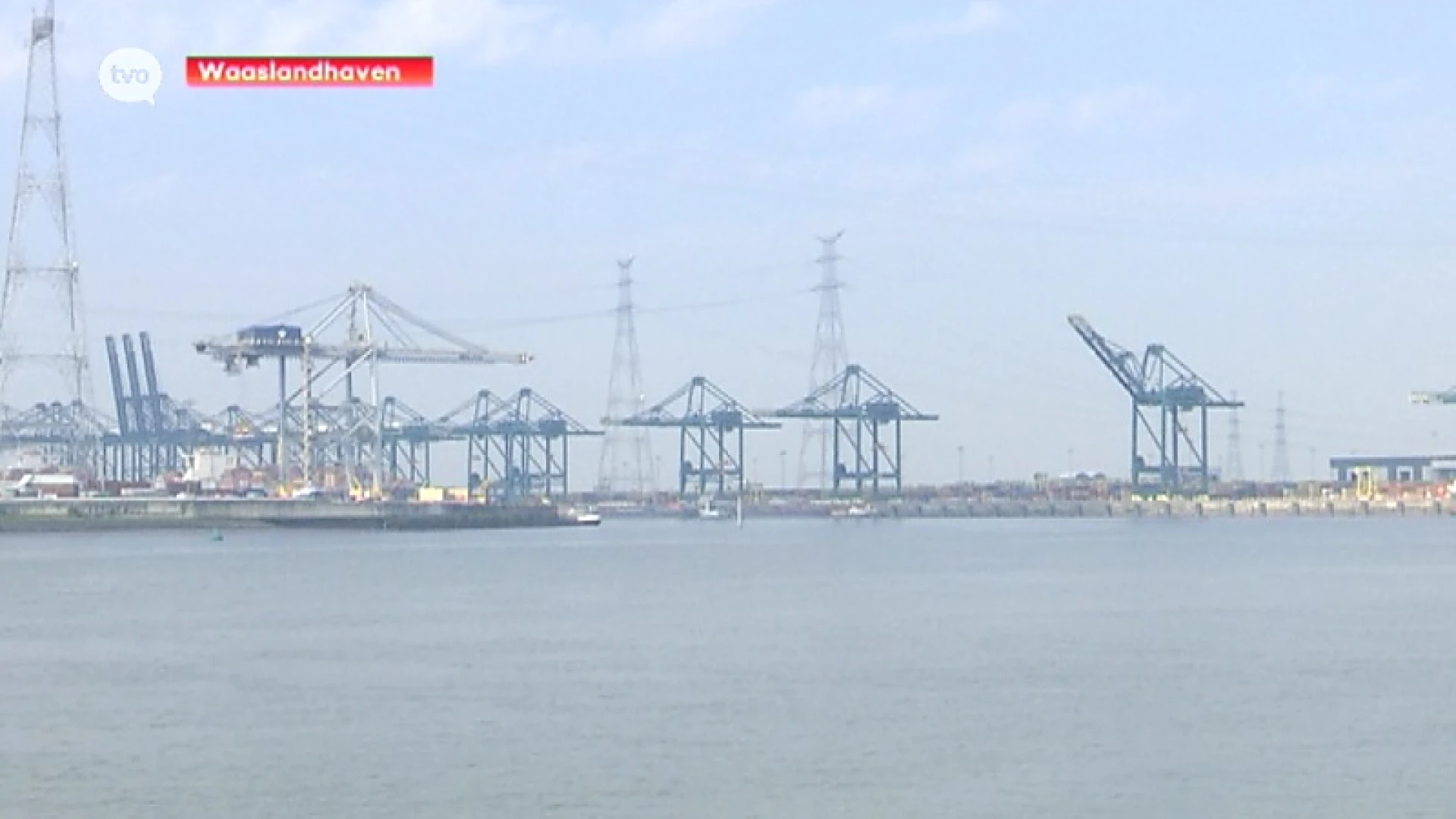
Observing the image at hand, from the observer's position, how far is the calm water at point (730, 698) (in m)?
15.7

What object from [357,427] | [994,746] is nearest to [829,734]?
[994,746]

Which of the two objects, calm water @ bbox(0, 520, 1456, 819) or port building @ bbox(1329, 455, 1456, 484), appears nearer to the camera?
calm water @ bbox(0, 520, 1456, 819)

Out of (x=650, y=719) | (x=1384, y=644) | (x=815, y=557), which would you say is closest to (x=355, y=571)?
(x=815, y=557)

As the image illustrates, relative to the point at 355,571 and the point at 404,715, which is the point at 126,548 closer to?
Result: the point at 355,571

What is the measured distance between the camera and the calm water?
1567 cm

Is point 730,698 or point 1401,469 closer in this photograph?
point 730,698

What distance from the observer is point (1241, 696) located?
821 inches

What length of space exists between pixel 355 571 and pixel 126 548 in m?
18.1

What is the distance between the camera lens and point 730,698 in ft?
68.0

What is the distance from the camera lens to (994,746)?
17.5 m

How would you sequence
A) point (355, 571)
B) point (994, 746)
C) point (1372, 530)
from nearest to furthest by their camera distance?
point (994, 746) < point (355, 571) < point (1372, 530)

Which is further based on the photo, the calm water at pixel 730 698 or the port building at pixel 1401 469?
the port building at pixel 1401 469

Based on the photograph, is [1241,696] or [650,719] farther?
[1241,696]

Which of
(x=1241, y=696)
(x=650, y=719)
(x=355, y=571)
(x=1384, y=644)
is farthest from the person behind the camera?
(x=355, y=571)
